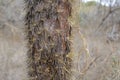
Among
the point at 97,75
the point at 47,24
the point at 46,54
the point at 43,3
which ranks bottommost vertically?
the point at 97,75

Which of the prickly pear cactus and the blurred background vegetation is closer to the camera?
the prickly pear cactus

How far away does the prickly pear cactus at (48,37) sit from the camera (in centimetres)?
271

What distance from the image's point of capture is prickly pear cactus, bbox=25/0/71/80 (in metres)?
2.71

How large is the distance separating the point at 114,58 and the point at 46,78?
3.66 m

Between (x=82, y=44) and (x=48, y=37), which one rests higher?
→ (x=48, y=37)

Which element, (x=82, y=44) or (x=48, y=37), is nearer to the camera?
(x=48, y=37)

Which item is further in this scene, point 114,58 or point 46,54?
point 114,58

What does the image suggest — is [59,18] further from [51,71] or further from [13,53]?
[13,53]

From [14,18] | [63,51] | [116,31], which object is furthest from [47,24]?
[116,31]

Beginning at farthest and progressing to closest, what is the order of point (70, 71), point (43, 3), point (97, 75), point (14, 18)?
point (14, 18) → point (97, 75) → point (70, 71) → point (43, 3)

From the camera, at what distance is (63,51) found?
111 inches

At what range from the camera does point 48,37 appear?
2717 mm

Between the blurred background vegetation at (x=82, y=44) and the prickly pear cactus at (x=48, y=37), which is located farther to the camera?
the blurred background vegetation at (x=82, y=44)

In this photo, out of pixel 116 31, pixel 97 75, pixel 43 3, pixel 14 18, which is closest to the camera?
pixel 43 3
